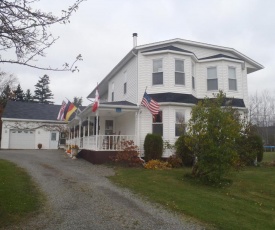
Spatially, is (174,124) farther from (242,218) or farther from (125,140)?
(242,218)

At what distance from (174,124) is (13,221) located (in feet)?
39.3

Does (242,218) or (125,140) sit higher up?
(125,140)

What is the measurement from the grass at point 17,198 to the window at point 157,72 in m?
9.38

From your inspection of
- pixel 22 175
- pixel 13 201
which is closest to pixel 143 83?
pixel 22 175

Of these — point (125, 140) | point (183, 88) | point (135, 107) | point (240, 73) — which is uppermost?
point (240, 73)

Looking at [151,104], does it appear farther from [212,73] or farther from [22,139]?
[22,139]

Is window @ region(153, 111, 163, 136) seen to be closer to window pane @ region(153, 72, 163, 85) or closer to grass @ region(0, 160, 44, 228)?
window pane @ region(153, 72, 163, 85)

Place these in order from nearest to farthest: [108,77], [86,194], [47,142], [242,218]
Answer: [242,218]
[86,194]
[108,77]
[47,142]

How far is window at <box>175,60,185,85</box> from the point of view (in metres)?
17.8

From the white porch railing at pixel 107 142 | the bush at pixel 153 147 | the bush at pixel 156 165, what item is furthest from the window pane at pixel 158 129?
the bush at pixel 156 165

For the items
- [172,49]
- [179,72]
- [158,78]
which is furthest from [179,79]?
[172,49]

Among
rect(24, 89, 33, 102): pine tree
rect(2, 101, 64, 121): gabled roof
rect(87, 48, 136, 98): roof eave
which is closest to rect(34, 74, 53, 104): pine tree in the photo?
rect(24, 89, 33, 102): pine tree

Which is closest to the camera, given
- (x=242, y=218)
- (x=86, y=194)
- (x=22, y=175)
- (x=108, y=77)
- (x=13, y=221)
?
(x=13, y=221)

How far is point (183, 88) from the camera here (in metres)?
17.9
